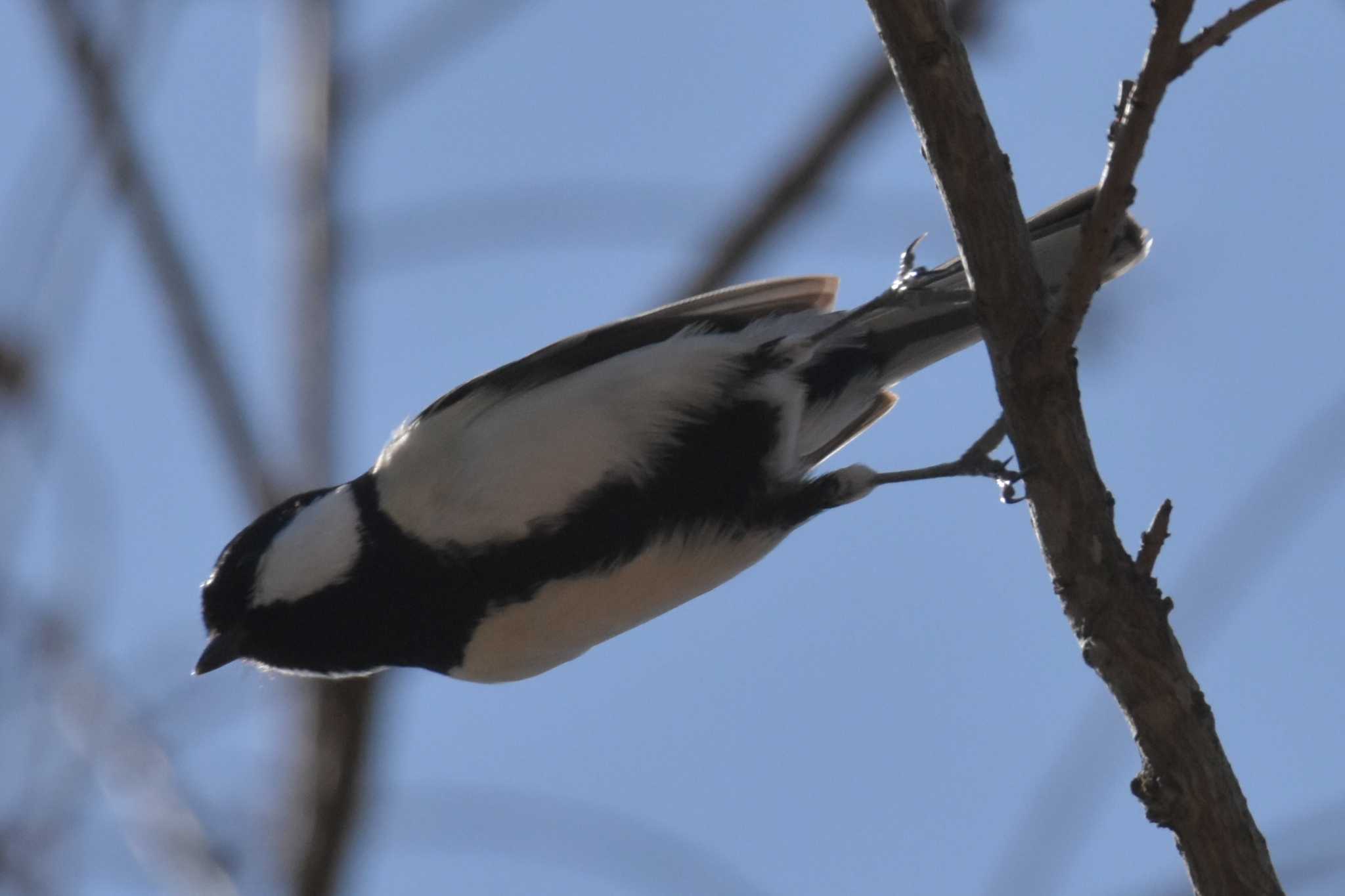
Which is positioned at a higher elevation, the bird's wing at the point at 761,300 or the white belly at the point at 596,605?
the bird's wing at the point at 761,300

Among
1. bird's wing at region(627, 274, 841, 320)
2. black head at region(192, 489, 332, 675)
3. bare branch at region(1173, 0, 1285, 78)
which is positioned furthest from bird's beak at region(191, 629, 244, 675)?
bare branch at region(1173, 0, 1285, 78)

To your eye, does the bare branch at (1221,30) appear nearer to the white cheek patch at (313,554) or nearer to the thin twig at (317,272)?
the white cheek patch at (313,554)

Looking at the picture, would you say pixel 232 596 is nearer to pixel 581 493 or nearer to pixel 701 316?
Answer: pixel 581 493

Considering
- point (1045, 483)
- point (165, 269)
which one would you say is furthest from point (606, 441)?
point (165, 269)

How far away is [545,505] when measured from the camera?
2613mm

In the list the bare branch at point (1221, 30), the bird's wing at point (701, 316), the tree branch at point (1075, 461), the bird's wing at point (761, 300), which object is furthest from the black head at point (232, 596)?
the bare branch at point (1221, 30)

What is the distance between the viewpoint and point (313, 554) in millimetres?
2861

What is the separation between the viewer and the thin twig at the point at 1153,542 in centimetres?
194

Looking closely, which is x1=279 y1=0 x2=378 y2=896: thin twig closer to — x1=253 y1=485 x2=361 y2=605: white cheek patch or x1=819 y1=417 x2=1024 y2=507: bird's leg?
x1=253 y1=485 x2=361 y2=605: white cheek patch

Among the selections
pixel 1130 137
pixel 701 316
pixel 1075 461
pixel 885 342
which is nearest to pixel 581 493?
pixel 701 316

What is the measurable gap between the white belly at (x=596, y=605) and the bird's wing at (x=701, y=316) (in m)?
0.44

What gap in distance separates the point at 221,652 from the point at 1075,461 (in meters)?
1.76

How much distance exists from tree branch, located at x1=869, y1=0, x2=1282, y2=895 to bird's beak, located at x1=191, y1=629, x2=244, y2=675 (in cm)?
165

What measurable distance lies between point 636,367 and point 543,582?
0.44 m
